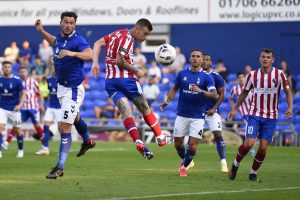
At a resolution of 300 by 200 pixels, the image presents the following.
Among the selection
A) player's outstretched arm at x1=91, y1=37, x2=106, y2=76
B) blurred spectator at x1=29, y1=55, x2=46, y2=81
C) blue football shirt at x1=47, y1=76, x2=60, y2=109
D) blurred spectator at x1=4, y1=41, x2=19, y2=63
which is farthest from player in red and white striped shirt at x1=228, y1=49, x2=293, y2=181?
blurred spectator at x1=4, y1=41, x2=19, y2=63

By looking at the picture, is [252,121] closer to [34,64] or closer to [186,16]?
[186,16]

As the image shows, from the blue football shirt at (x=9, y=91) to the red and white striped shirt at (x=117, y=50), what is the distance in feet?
26.7

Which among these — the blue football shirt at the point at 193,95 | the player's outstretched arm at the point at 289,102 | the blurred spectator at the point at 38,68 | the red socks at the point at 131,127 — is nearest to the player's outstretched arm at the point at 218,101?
the blue football shirt at the point at 193,95

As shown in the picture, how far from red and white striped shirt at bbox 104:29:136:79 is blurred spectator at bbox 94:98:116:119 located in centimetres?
1824

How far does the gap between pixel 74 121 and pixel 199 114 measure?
246 cm

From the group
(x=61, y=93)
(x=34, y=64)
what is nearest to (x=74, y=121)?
(x=61, y=93)

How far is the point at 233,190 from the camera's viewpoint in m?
13.6

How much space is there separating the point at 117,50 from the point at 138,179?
2.37m

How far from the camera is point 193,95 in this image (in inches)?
653

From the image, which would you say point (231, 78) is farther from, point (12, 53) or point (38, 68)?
point (12, 53)

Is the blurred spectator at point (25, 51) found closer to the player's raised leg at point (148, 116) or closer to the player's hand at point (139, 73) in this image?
the player's raised leg at point (148, 116)

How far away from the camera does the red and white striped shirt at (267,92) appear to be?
1533 centimetres

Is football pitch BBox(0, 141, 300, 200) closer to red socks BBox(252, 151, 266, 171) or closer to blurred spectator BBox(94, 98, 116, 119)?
red socks BBox(252, 151, 266, 171)

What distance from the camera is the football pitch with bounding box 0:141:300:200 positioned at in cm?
1276
